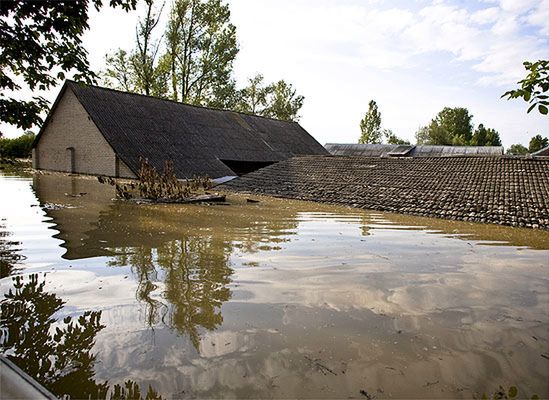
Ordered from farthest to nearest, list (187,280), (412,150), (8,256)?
(412,150) < (8,256) < (187,280)

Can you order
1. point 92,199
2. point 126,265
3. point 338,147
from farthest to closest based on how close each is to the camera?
point 338,147
point 92,199
point 126,265

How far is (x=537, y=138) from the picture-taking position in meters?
62.9

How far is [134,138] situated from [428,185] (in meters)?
16.6

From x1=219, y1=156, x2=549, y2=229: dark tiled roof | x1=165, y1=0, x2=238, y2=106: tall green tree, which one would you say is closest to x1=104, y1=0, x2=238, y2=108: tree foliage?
x1=165, y1=0, x2=238, y2=106: tall green tree

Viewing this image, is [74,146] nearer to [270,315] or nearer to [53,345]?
[53,345]

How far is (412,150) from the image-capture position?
4675cm

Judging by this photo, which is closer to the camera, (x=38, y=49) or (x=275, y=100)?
(x=38, y=49)

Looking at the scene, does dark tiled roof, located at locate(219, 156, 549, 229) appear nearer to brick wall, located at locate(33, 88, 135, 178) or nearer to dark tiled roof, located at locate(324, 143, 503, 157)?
brick wall, located at locate(33, 88, 135, 178)

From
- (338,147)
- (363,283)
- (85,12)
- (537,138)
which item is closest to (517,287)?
(363,283)

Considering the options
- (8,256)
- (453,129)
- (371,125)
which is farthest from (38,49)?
(453,129)

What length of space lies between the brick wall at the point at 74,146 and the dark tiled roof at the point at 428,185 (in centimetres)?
850

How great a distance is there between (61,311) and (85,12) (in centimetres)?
325

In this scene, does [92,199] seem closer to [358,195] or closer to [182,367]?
[358,195]

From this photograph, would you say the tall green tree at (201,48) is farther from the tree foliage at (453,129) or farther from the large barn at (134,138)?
the tree foliage at (453,129)
